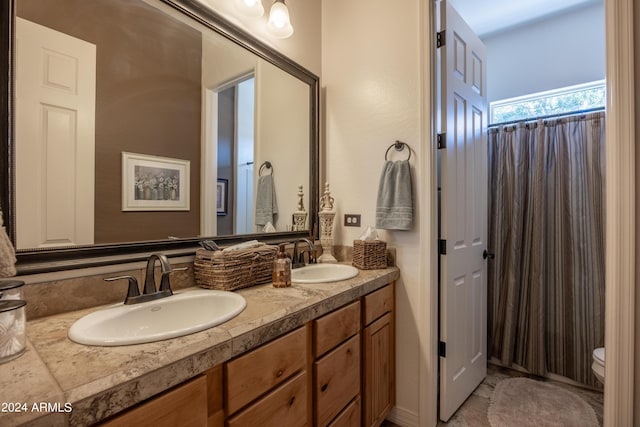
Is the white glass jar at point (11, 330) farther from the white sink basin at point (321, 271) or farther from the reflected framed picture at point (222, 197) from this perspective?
the white sink basin at point (321, 271)

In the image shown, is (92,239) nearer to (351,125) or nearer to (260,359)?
(260,359)

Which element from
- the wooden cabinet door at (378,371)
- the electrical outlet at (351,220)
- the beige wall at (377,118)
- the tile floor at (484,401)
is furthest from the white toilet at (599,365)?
the electrical outlet at (351,220)

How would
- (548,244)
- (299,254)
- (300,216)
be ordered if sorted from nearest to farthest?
(299,254) < (300,216) < (548,244)

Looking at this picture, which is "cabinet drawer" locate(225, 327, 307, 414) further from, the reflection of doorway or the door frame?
the door frame

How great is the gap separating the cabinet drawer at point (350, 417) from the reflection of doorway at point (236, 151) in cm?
96

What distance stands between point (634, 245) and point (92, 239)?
6.19 feet

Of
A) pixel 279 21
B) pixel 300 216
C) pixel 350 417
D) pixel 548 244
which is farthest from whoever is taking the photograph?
pixel 548 244

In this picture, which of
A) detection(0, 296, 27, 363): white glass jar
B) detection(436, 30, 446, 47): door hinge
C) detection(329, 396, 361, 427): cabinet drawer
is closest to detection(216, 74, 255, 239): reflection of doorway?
detection(0, 296, 27, 363): white glass jar

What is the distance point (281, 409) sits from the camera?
3.24 ft

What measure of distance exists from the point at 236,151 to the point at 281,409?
1169mm

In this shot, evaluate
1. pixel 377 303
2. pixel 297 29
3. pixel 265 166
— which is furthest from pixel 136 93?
pixel 377 303

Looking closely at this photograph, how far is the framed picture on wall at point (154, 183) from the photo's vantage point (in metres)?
1.16

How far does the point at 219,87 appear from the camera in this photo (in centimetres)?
150

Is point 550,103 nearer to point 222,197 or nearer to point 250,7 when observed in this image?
point 250,7
